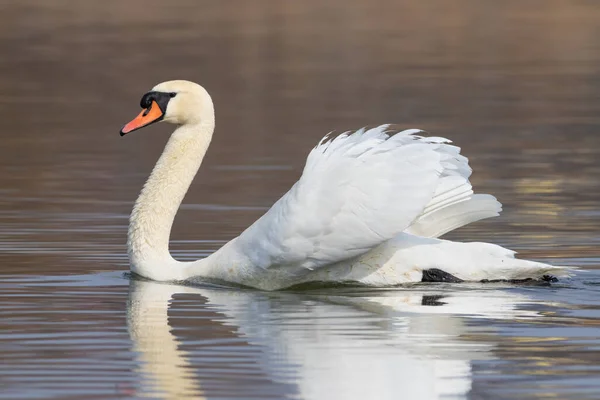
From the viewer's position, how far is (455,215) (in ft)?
36.7

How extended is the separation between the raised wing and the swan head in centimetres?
149

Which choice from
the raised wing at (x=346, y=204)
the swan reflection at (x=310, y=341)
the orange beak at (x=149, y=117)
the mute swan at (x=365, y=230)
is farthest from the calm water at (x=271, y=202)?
the orange beak at (x=149, y=117)

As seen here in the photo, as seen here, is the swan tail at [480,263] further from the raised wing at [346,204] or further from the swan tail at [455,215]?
the swan tail at [455,215]

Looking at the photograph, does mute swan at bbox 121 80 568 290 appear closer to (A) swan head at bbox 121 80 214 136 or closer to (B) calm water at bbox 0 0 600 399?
(B) calm water at bbox 0 0 600 399

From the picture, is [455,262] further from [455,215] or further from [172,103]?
[172,103]

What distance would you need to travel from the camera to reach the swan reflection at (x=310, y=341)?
7.71m

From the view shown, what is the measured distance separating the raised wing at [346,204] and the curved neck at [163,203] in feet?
3.24

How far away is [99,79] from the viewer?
2970 centimetres

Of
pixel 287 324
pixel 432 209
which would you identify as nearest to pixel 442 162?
pixel 432 209

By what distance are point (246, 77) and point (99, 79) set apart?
8.59ft

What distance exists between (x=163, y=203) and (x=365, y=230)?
1.97 meters

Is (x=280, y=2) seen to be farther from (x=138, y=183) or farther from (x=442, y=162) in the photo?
(x=442, y=162)

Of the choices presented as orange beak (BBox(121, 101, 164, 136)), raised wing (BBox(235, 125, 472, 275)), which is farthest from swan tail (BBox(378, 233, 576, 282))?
orange beak (BBox(121, 101, 164, 136))

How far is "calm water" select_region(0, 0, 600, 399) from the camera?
317 inches
